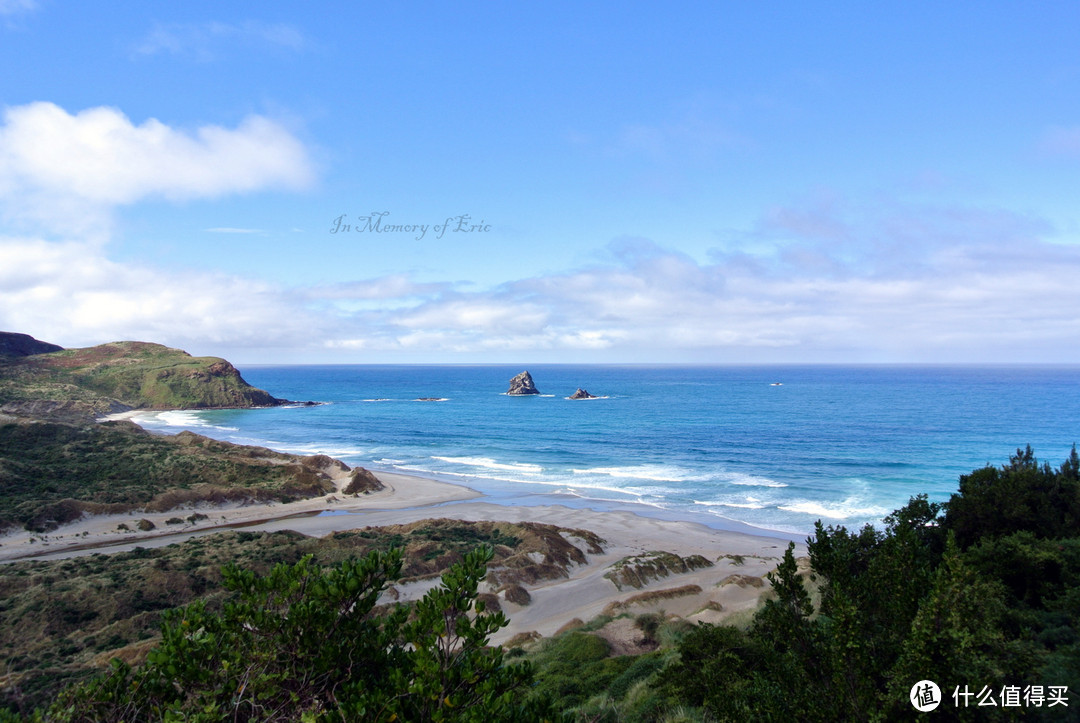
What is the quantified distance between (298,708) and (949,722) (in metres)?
6.84

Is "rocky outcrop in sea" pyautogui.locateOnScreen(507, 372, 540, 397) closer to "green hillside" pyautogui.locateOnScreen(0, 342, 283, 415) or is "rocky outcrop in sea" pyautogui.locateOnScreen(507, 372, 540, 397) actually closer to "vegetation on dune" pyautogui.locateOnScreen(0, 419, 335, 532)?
"green hillside" pyautogui.locateOnScreen(0, 342, 283, 415)

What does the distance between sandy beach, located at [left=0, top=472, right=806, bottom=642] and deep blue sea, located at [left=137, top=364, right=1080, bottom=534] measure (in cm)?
369

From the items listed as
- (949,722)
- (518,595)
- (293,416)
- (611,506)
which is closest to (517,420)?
(293,416)

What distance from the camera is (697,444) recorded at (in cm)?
6738

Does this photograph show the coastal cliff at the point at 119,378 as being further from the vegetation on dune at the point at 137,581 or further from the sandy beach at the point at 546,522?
the vegetation on dune at the point at 137,581

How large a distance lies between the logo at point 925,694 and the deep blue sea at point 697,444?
32.1m

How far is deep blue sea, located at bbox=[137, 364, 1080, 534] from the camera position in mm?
43219

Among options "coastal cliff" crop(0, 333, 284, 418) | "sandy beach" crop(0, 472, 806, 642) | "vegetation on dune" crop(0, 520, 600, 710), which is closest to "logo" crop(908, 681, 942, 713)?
"vegetation on dune" crop(0, 520, 600, 710)

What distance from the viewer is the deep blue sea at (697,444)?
43219 millimetres

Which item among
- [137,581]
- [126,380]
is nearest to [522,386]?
[126,380]

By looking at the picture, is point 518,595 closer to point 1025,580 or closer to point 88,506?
point 1025,580

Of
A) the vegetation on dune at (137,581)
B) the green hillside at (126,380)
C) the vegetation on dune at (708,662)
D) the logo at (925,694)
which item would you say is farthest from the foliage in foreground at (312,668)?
the green hillside at (126,380)

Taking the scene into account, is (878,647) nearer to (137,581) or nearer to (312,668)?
(312,668)

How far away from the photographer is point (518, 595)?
79.7ft
